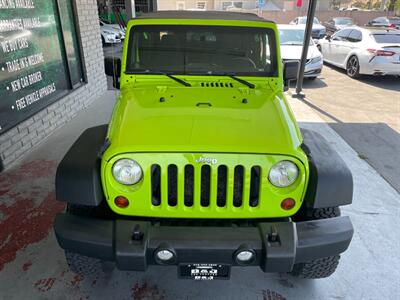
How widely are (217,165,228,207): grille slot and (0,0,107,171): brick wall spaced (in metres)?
3.25

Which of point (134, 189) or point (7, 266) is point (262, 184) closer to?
point (134, 189)

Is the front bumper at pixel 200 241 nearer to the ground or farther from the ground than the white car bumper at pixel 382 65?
farther from the ground

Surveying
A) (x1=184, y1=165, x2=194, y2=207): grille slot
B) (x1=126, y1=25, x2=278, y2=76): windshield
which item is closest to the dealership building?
(x1=126, y1=25, x2=278, y2=76): windshield

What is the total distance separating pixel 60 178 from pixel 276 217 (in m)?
1.37

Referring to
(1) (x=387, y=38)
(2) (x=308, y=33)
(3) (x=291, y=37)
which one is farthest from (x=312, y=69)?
(1) (x=387, y=38)

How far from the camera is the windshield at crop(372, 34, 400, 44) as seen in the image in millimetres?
9231

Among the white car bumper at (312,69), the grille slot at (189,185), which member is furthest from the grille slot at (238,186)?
the white car bumper at (312,69)

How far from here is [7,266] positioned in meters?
2.67

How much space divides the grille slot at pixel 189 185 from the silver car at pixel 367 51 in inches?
350

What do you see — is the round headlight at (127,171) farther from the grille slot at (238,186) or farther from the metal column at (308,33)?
the metal column at (308,33)

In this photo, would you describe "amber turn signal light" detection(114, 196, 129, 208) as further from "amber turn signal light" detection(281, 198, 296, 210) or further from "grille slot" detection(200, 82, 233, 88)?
"grille slot" detection(200, 82, 233, 88)

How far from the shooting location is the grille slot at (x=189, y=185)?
1.98m

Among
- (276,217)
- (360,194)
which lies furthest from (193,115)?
(360,194)

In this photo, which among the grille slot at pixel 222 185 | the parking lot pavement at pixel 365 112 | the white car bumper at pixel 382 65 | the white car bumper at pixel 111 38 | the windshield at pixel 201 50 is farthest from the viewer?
the white car bumper at pixel 111 38
